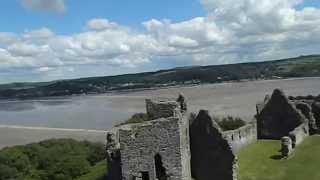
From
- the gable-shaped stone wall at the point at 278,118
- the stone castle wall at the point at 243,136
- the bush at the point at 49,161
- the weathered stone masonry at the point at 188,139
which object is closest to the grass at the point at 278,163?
the stone castle wall at the point at 243,136

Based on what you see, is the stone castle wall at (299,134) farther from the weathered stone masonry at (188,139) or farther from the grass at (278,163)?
the grass at (278,163)

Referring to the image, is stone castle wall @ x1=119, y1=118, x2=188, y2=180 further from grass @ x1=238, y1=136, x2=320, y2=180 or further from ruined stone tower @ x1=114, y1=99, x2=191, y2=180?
grass @ x1=238, y1=136, x2=320, y2=180

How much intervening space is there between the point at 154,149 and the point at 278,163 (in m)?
8.88

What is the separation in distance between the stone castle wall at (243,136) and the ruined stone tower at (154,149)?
853 centimetres

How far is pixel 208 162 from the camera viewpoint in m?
23.5

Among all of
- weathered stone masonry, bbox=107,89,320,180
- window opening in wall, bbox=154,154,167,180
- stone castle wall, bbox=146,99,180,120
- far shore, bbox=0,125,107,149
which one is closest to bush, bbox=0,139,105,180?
far shore, bbox=0,125,107,149

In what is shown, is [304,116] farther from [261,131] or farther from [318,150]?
[318,150]

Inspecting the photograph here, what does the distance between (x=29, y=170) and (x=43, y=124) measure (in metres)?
56.3

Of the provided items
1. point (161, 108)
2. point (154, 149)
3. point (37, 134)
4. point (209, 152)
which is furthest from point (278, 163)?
point (37, 134)

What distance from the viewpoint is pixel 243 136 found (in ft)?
98.6

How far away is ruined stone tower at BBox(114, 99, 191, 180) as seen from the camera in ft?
62.4

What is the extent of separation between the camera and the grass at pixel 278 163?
24.3 m

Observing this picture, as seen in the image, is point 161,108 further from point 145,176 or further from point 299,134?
point 299,134

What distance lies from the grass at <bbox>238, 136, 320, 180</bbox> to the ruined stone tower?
19.1 ft
